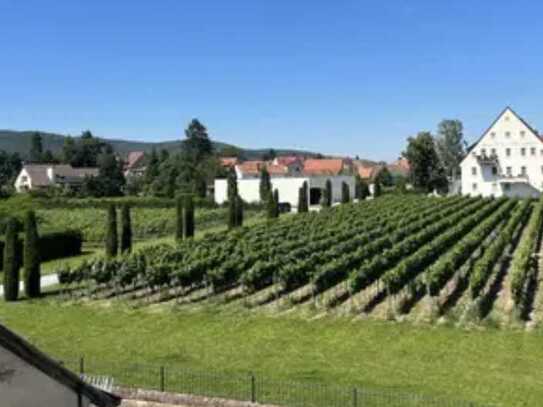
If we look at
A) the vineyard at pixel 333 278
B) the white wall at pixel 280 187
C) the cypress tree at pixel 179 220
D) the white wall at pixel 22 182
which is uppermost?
the white wall at pixel 22 182

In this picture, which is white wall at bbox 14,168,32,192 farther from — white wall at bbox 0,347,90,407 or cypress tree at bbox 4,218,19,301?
white wall at bbox 0,347,90,407

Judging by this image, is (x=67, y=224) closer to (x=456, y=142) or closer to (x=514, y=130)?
(x=514, y=130)

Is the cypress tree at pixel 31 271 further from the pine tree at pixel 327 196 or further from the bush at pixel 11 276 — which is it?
the pine tree at pixel 327 196

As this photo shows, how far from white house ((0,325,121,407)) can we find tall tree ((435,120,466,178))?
11388 centimetres

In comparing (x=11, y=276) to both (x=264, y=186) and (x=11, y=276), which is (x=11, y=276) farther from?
(x=264, y=186)

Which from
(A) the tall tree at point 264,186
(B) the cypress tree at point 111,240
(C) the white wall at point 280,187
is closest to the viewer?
(B) the cypress tree at point 111,240

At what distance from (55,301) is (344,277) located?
1259cm

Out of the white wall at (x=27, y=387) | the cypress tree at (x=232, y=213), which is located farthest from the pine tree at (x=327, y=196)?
the white wall at (x=27, y=387)

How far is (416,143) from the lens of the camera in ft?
352

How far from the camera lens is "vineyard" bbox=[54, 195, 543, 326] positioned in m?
27.5

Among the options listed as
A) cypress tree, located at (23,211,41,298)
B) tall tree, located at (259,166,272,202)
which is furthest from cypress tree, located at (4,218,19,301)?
tall tree, located at (259,166,272,202)

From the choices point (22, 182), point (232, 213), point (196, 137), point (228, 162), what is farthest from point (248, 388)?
point (196, 137)

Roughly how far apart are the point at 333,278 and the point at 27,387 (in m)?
22.9

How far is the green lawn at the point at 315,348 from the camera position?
18.7 meters
